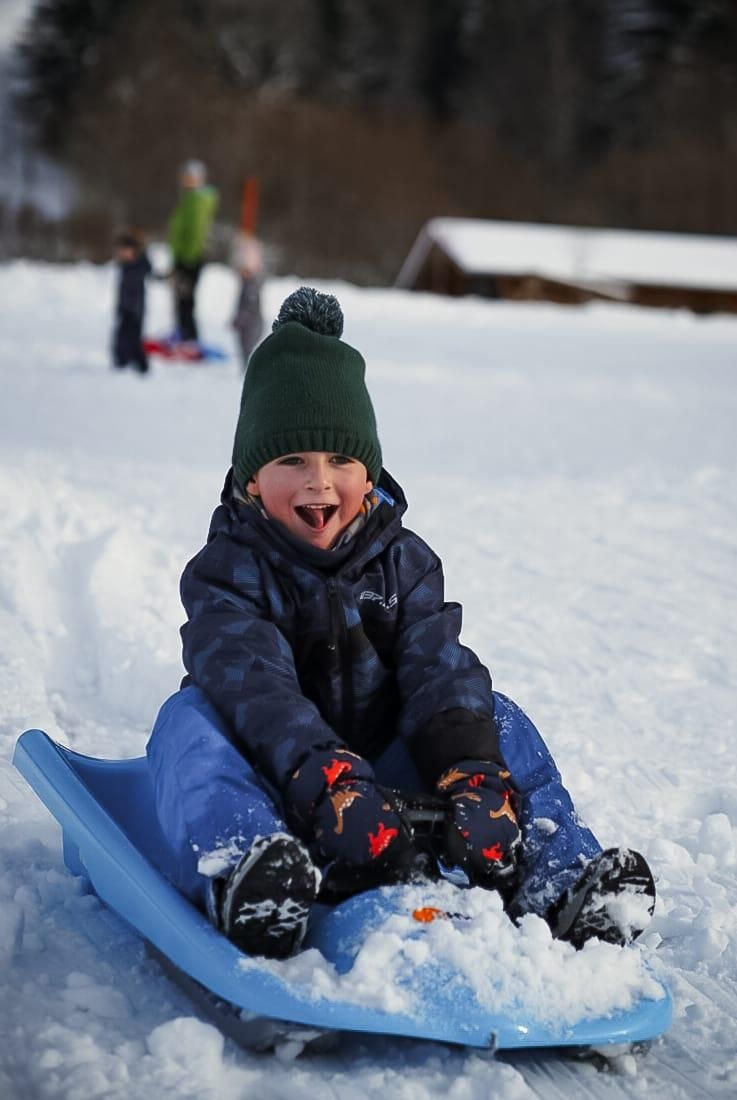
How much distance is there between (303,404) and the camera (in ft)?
7.41

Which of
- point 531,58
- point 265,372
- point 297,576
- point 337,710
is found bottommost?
point 337,710

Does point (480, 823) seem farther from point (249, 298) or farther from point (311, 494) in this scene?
point (249, 298)

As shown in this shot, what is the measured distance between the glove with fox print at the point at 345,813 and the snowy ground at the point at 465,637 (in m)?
0.27

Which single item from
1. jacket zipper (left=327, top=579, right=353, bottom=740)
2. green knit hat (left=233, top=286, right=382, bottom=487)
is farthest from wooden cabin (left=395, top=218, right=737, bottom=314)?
jacket zipper (left=327, top=579, right=353, bottom=740)

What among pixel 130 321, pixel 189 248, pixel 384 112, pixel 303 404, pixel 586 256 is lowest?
pixel 130 321

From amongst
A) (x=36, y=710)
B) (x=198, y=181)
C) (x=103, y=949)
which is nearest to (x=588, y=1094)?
(x=103, y=949)

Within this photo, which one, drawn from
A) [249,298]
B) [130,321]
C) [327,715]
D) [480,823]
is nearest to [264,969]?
[480,823]

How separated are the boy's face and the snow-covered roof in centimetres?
2517

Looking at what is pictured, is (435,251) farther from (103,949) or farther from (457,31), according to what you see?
(103,949)

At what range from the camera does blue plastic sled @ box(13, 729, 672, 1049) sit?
163 cm

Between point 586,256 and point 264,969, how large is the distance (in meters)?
27.9

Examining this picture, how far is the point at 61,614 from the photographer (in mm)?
3732

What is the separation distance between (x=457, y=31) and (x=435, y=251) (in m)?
23.2

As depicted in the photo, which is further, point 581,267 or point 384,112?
point 384,112
